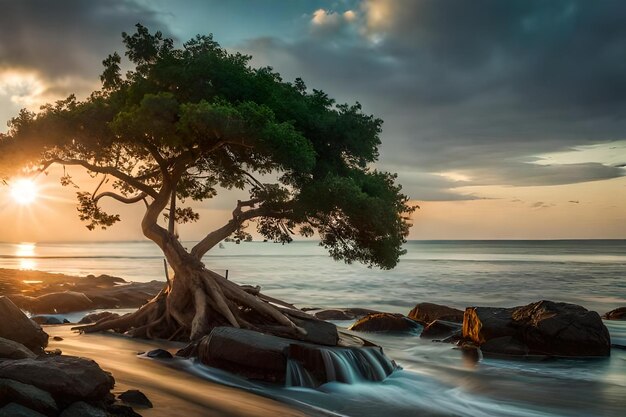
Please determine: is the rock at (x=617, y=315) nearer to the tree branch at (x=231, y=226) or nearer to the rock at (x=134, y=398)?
the tree branch at (x=231, y=226)

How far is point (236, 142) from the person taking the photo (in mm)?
17125

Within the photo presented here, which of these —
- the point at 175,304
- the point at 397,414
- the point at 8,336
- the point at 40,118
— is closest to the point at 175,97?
the point at 40,118

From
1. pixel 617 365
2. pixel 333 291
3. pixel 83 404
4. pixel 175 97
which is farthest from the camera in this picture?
pixel 333 291

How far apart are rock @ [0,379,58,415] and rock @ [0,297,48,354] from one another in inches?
240

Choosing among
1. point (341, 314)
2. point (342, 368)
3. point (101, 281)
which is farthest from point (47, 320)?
point (101, 281)

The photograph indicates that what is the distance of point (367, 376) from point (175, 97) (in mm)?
10843

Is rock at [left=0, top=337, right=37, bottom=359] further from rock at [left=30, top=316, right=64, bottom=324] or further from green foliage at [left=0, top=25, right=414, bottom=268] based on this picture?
rock at [left=30, top=316, right=64, bottom=324]

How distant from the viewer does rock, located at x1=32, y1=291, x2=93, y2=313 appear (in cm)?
3149

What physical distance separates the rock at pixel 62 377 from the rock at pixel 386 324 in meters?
19.5

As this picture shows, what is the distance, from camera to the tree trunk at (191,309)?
1964 centimetres

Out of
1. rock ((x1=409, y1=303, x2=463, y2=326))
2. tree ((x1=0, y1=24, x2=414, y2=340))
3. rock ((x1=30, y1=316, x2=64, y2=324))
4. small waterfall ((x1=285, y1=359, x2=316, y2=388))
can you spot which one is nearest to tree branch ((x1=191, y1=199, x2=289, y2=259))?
tree ((x1=0, y1=24, x2=414, y2=340))

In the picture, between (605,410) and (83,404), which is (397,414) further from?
(83,404)

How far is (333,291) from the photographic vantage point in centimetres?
5747

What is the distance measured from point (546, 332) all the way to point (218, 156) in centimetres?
1400
